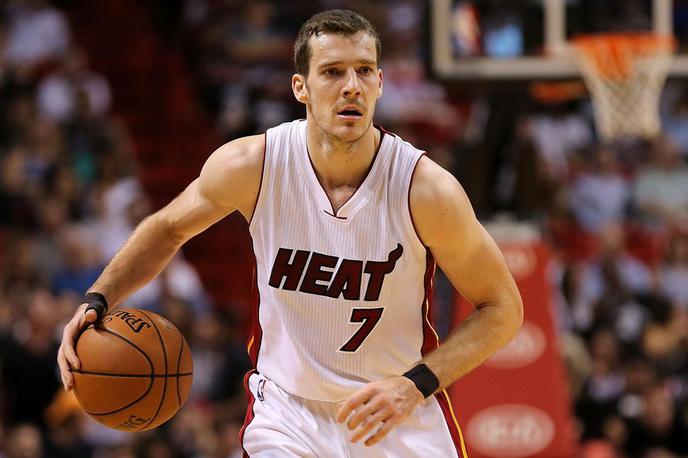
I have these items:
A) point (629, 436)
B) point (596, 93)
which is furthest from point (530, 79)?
point (629, 436)

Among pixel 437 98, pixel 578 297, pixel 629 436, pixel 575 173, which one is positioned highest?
pixel 437 98

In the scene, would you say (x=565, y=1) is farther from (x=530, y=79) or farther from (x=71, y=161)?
(x=71, y=161)

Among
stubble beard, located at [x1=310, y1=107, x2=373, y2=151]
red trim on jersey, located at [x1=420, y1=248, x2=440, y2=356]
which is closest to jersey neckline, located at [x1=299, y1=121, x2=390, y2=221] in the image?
stubble beard, located at [x1=310, y1=107, x2=373, y2=151]

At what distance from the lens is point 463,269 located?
438 centimetres

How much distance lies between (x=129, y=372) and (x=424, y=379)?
3.86 feet

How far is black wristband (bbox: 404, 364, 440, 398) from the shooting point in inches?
160

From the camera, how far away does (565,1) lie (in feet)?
30.2

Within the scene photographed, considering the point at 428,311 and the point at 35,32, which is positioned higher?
the point at 35,32

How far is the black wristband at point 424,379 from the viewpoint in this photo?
4066mm

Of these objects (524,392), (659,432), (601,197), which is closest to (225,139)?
(601,197)

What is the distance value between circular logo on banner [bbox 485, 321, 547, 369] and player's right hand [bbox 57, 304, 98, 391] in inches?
192

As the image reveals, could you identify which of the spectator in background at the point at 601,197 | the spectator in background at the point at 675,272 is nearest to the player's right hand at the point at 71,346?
the spectator in background at the point at 675,272

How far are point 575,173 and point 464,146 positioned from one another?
17.7 ft

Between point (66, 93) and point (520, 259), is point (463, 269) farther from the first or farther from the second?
point (66, 93)
